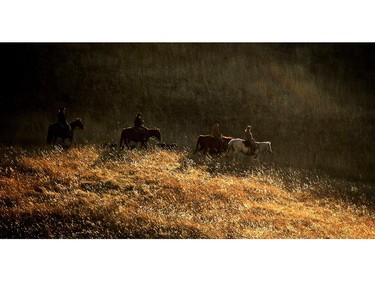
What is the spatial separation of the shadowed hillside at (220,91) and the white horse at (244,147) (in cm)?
12

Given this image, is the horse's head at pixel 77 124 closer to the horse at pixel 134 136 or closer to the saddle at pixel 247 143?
the horse at pixel 134 136

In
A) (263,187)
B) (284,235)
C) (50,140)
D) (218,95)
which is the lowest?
(284,235)

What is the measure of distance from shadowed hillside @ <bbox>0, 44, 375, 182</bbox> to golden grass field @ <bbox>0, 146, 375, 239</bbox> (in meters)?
0.39

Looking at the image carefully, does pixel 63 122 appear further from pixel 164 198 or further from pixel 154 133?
pixel 164 198

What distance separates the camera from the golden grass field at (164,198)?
27.5 ft

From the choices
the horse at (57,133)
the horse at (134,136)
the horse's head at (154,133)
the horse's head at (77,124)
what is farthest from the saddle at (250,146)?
the horse at (57,133)

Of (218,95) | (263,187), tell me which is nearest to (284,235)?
(263,187)

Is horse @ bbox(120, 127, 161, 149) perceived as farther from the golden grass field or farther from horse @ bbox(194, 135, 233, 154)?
horse @ bbox(194, 135, 233, 154)

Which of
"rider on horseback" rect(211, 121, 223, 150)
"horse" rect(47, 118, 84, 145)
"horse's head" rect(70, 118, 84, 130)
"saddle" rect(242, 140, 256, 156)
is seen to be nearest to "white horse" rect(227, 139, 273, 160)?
"saddle" rect(242, 140, 256, 156)

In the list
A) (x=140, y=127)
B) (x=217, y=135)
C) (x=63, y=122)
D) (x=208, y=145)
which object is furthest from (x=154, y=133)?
(x=63, y=122)

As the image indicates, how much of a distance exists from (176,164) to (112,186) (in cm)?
122

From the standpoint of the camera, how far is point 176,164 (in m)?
9.09

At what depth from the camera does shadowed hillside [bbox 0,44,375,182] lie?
A: 29.7 ft

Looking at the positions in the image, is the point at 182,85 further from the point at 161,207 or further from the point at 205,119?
the point at 161,207
